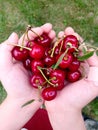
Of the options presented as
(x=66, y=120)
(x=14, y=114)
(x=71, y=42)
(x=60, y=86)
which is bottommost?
(x=66, y=120)

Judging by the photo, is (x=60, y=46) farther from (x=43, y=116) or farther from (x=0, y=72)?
(x=43, y=116)

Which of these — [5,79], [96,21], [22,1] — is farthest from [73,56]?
[22,1]

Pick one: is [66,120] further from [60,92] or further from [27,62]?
[27,62]

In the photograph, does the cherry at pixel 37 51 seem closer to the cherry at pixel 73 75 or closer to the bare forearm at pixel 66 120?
the cherry at pixel 73 75

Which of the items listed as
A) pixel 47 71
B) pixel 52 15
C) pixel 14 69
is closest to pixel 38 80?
pixel 47 71

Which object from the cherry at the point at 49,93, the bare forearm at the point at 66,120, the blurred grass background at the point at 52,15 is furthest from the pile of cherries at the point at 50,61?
the blurred grass background at the point at 52,15

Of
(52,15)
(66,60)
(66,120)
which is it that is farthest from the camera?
(52,15)

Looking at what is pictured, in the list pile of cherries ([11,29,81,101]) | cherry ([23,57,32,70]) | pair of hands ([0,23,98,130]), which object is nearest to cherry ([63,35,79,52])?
pile of cherries ([11,29,81,101])
